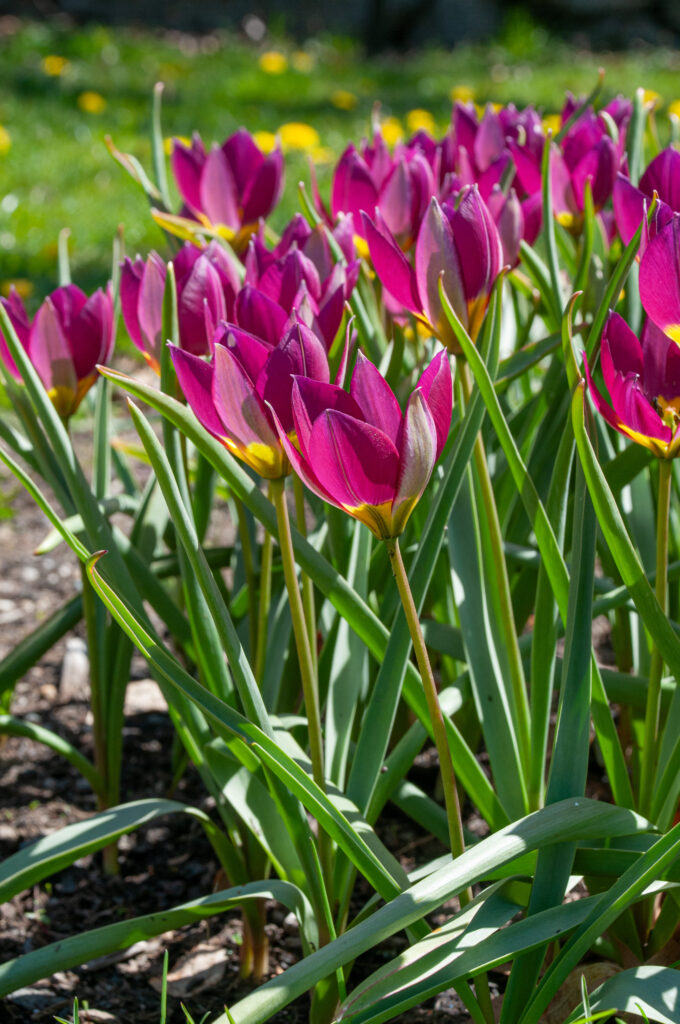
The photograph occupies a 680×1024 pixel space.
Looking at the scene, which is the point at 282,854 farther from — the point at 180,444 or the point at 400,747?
the point at 180,444

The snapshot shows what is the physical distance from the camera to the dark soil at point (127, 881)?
1239 millimetres

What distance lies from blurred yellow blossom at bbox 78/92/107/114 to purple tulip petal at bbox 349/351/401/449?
4885 mm

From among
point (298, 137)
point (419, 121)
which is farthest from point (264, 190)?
point (419, 121)

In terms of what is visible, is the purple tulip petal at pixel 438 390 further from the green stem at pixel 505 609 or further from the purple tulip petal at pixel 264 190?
the purple tulip petal at pixel 264 190

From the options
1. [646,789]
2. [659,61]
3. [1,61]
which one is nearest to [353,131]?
[1,61]

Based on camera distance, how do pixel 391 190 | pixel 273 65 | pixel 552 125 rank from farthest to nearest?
1. pixel 273 65
2. pixel 552 125
3. pixel 391 190

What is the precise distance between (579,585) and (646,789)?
0.95ft

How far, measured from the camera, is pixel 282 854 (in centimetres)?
112

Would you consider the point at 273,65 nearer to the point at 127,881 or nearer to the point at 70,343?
the point at 70,343

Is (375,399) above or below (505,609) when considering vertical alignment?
above

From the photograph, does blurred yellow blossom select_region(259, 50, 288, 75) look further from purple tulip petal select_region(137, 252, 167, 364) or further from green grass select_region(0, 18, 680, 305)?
purple tulip petal select_region(137, 252, 167, 364)

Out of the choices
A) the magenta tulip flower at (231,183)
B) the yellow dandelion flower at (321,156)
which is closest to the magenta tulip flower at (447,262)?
the magenta tulip flower at (231,183)

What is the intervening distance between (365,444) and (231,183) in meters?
0.82

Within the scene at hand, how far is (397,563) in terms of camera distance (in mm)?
837
